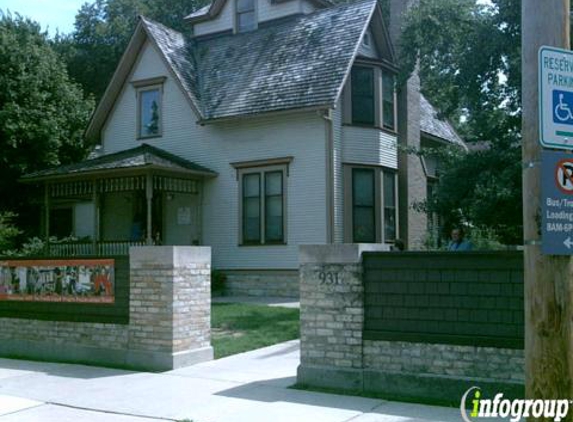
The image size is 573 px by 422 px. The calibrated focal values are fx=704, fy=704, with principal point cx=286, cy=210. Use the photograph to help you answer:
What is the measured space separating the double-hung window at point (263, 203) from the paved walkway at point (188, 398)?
1054 centimetres

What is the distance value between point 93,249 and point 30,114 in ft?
29.1

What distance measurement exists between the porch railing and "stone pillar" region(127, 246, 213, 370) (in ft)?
36.2

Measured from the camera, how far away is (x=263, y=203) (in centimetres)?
2169

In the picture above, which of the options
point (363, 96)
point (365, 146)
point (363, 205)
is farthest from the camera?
point (363, 96)

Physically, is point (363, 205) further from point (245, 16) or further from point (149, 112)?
point (245, 16)

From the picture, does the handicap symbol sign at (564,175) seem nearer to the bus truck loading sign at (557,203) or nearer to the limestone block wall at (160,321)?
the bus truck loading sign at (557,203)

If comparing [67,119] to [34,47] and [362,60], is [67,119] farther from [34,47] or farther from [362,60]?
[362,60]

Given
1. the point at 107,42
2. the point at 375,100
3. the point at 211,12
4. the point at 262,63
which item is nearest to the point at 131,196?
the point at 262,63

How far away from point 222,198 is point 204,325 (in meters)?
11.7

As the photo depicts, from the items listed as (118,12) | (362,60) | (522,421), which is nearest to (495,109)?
(362,60)

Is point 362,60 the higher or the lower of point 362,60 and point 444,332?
the higher

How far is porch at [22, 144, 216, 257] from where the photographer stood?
21359mm

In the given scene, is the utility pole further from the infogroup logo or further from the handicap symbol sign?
the infogroup logo

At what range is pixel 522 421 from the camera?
→ 7176mm
